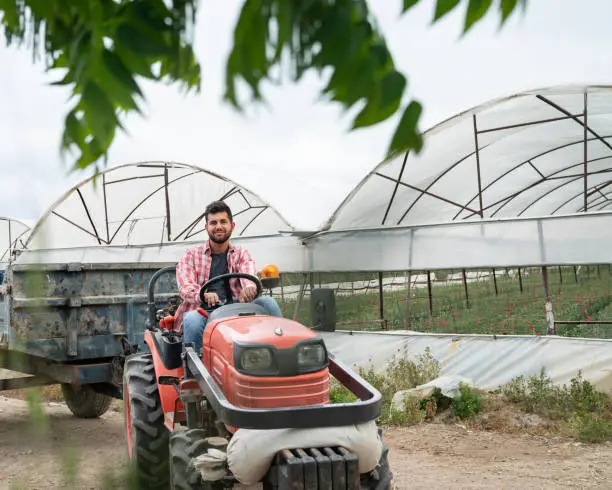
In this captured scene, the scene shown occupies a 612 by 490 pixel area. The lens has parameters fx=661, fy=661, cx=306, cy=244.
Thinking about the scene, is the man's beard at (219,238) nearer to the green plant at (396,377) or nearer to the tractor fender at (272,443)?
the tractor fender at (272,443)

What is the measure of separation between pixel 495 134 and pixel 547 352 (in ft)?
12.2

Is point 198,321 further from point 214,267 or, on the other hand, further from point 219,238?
point 219,238

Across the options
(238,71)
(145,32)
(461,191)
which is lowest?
(238,71)

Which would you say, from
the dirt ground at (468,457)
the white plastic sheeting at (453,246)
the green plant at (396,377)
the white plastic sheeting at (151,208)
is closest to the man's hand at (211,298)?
the dirt ground at (468,457)

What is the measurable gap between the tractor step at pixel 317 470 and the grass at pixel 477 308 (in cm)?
651

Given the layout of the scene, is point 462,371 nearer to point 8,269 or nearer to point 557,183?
point 8,269

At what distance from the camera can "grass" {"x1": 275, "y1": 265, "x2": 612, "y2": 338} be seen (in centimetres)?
1016

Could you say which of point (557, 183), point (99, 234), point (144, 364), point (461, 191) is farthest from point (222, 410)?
point (99, 234)

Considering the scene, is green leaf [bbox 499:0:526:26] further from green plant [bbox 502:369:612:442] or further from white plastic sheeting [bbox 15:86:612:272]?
green plant [bbox 502:369:612:442]

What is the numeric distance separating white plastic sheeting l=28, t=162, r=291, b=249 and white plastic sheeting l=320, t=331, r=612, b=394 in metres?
4.89

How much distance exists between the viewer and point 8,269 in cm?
575

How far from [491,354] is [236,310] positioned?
17.3ft

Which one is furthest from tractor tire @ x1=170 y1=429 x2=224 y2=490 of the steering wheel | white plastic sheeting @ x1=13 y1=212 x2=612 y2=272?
white plastic sheeting @ x1=13 y1=212 x2=612 y2=272

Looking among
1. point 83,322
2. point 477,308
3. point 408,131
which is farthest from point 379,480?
point 477,308
